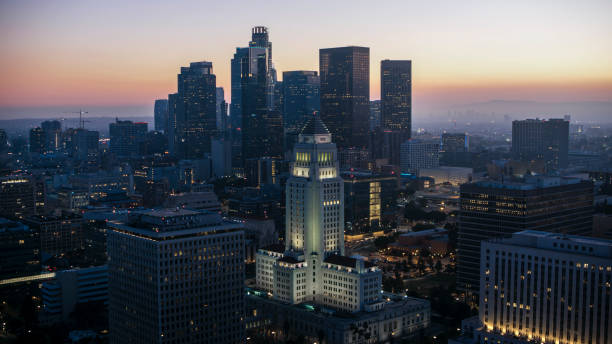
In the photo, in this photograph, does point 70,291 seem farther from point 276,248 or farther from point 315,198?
point 315,198

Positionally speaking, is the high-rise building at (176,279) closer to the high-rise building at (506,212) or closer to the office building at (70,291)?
the office building at (70,291)

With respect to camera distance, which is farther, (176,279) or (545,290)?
(176,279)

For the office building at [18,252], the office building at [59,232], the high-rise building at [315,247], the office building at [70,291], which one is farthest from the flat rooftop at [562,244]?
the office building at [59,232]

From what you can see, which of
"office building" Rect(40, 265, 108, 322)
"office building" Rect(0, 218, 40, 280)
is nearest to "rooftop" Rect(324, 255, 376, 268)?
"office building" Rect(40, 265, 108, 322)

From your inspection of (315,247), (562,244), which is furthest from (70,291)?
(562,244)

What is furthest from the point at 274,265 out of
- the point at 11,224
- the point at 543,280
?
the point at 11,224

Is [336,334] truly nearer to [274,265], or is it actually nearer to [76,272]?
[274,265]
